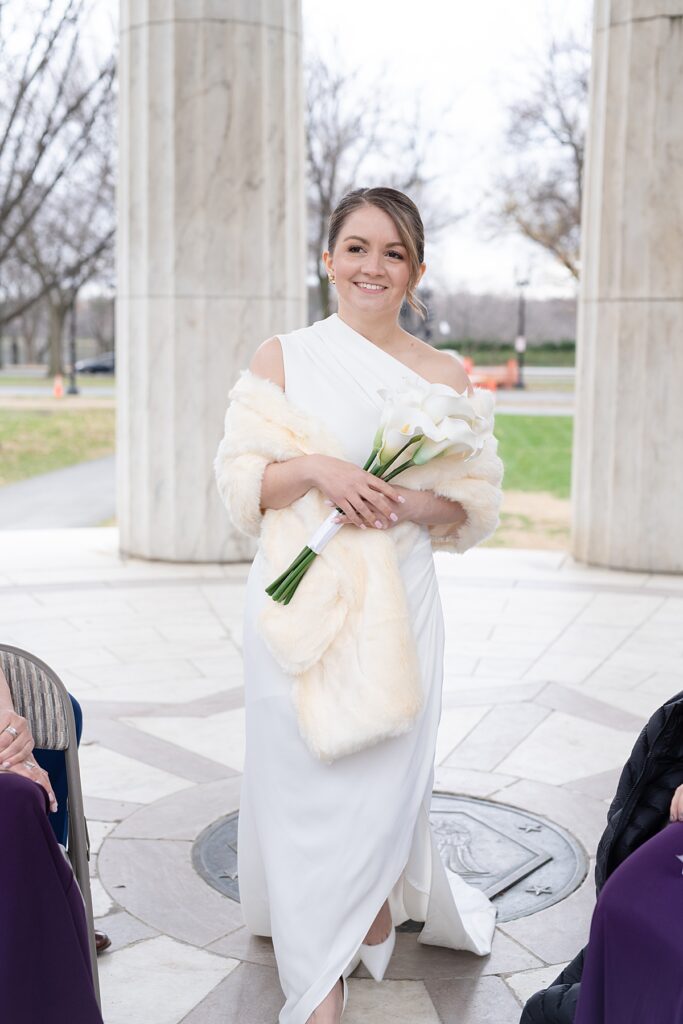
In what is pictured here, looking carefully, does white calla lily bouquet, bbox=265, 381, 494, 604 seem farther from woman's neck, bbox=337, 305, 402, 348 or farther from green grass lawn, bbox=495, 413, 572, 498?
green grass lawn, bbox=495, 413, 572, 498

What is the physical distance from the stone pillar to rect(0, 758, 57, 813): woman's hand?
6694 mm

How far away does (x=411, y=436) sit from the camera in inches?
115

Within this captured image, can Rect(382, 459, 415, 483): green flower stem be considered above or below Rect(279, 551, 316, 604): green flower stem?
above

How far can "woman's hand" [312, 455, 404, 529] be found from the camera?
297 cm

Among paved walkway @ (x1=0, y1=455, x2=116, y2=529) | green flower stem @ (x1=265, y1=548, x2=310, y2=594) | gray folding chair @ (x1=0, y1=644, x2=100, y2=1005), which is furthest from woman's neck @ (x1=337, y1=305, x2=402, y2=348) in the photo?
paved walkway @ (x1=0, y1=455, x2=116, y2=529)

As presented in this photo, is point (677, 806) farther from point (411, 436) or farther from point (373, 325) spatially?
point (373, 325)

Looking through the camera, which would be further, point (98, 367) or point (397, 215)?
point (98, 367)

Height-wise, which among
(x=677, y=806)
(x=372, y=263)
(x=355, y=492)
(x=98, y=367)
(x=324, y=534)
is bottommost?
(x=98, y=367)

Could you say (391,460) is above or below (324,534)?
above

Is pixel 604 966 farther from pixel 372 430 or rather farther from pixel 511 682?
pixel 511 682

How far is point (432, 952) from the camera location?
3.53m

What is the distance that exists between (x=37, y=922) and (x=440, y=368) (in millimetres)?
1706

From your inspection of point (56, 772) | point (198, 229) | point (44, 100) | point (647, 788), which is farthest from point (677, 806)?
point (44, 100)

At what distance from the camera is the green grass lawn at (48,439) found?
19.3m
